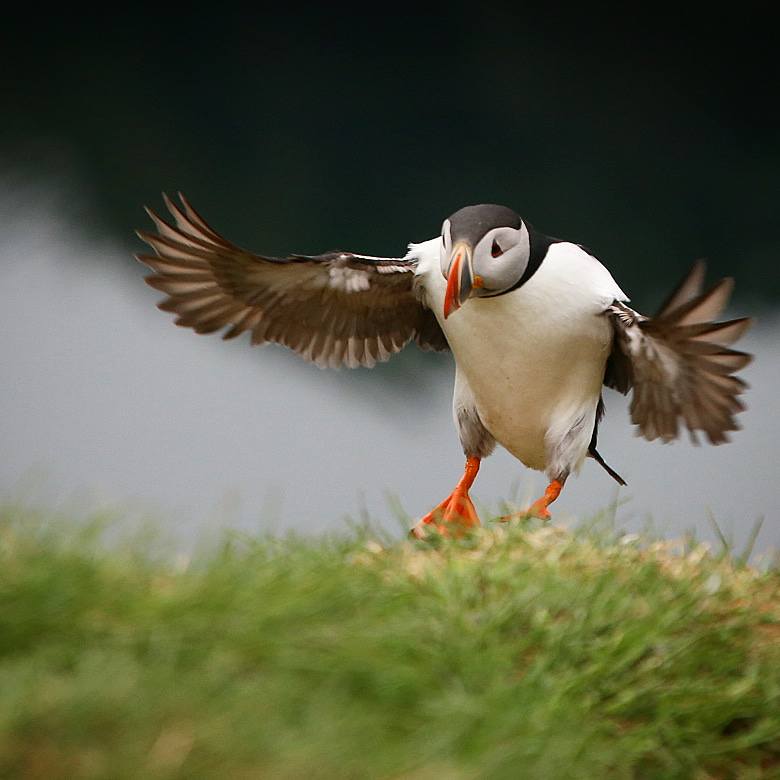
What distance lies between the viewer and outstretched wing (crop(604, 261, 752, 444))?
3.31 meters

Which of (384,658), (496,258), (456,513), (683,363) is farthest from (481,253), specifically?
(384,658)

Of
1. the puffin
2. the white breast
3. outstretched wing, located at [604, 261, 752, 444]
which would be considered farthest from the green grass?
the white breast

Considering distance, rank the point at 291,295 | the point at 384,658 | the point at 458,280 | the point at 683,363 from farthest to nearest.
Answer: the point at 291,295, the point at 683,363, the point at 458,280, the point at 384,658

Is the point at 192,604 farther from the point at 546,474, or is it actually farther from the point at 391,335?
the point at 391,335

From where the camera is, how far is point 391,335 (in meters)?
4.22

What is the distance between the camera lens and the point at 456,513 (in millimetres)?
3598

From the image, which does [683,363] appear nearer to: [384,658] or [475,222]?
[475,222]

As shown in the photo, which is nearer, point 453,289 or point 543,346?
→ point 453,289

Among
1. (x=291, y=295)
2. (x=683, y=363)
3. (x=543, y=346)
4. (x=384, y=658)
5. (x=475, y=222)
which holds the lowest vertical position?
(x=384, y=658)

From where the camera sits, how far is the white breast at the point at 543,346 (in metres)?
3.58

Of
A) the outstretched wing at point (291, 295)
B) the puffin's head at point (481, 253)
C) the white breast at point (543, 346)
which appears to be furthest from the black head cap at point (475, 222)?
the outstretched wing at point (291, 295)

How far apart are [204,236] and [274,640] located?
78.7 inches

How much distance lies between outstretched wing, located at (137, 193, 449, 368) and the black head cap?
0.43m

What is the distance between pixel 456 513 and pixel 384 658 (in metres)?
1.42
